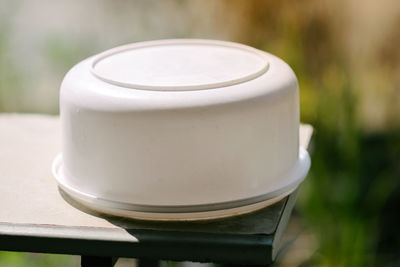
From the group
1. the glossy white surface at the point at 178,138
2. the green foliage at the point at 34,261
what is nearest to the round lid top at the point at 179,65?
the glossy white surface at the point at 178,138

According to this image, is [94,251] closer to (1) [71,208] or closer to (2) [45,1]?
(1) [71,208]

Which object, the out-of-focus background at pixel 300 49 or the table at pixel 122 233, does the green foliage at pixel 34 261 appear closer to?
the out-of-focus background at pixel 300 49

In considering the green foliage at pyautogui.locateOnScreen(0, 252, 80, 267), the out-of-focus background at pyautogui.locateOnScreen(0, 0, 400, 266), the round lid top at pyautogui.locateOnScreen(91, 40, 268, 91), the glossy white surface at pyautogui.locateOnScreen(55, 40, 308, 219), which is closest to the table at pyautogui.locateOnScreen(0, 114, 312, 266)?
the glossy white surface at pyautogui.locateOnScreen(55, 40, 308, 219)

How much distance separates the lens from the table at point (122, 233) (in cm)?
99

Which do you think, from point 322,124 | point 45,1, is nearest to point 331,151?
point 322,124

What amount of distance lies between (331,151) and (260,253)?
5.49 ft

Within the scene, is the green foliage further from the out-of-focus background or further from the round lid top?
the round lid top

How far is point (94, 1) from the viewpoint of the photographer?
2.94 metres

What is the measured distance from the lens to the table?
39.1 inches

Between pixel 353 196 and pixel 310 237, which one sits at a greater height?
pixel 353 196

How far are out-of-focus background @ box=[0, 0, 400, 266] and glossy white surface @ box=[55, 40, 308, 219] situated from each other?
60.8 inches

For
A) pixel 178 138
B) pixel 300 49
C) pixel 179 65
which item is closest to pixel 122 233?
pixel 178 138

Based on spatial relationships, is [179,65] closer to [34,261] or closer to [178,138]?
[178,138]

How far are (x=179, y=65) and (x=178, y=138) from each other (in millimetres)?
177
